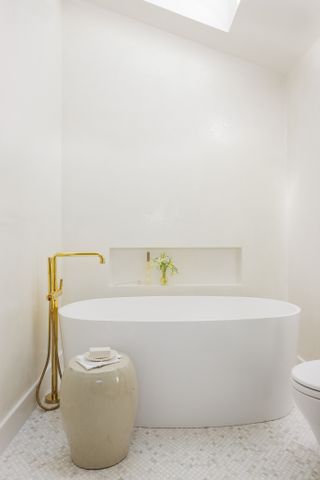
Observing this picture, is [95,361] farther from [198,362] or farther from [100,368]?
[198,362]

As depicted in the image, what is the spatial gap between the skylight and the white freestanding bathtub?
7.80 feet

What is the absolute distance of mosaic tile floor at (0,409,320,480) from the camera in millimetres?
Result: 1828

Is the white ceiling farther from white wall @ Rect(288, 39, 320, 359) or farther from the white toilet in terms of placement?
the white toilet

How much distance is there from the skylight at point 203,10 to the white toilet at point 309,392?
2.65 m

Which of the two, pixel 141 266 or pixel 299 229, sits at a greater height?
pixel 299 229

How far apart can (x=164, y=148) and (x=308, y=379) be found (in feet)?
7.57

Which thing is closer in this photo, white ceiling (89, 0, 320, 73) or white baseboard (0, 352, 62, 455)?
white baseboard (0, 352, 62, 455)

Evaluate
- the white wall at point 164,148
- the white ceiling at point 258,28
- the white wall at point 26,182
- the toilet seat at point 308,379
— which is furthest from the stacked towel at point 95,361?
the white ceiling at point 258,28

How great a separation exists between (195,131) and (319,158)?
1107mm

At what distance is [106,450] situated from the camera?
6.12 ft

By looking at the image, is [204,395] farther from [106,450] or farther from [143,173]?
[143,173]

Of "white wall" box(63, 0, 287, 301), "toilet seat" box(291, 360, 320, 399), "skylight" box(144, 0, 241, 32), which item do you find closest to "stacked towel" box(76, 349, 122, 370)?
"toilet seat" box(291, 360, 320, 399)

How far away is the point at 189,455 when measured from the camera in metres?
1.99

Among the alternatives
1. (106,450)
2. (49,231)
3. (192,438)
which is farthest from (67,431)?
(49,231)
